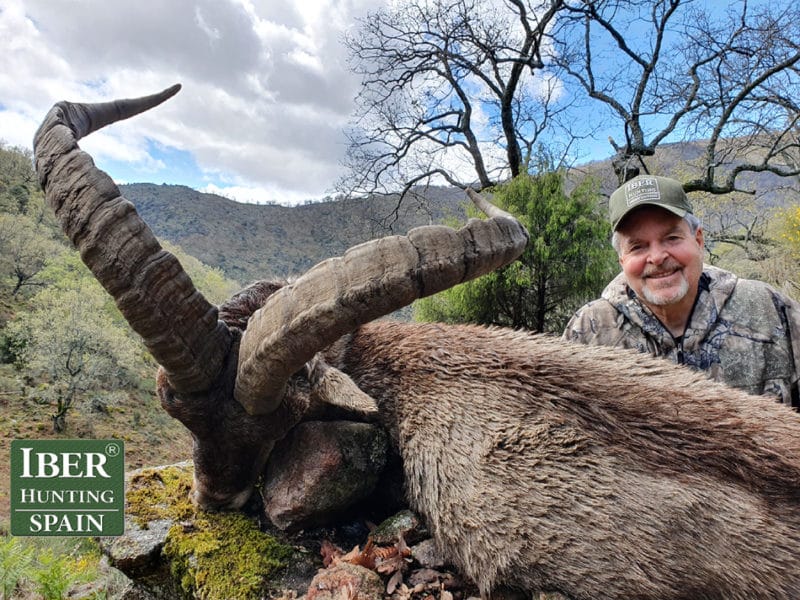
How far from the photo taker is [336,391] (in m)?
2.64

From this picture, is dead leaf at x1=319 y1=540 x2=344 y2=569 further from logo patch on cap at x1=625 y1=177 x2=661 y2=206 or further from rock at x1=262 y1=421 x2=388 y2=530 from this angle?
logo patch on cap at x1=625 y1=177 x2=661 y2=206

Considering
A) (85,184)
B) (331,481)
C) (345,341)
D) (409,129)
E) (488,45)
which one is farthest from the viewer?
(409,129)

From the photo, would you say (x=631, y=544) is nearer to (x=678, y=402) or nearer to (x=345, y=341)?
(x=678, y=402)

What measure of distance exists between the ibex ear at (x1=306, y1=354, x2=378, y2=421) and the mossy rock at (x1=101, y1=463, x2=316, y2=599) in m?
0.82

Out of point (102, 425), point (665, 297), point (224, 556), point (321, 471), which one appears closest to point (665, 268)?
point (665, 297)

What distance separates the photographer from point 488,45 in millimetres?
20625

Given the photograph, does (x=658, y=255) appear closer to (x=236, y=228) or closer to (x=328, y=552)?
(x=328, y=552)

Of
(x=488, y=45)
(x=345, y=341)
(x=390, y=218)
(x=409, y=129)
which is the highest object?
(x=488, y=45)

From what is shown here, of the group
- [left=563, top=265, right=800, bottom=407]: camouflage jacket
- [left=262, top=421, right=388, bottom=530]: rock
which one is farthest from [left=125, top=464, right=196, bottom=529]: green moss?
[left=563, top=265, right=800, bottom=407]: camouflage jacket

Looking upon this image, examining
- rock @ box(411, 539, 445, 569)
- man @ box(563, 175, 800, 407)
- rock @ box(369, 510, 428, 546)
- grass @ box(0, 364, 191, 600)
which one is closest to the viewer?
rock @ box(411, 539, 445, 569)

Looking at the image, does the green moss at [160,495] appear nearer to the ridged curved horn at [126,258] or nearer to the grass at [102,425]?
the ridged curved horn at [126,258]

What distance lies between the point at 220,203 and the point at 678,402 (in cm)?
13507

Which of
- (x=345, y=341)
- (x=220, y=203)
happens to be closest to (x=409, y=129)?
(x=345, y=341)

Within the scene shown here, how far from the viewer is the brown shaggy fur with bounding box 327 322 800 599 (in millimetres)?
1980
